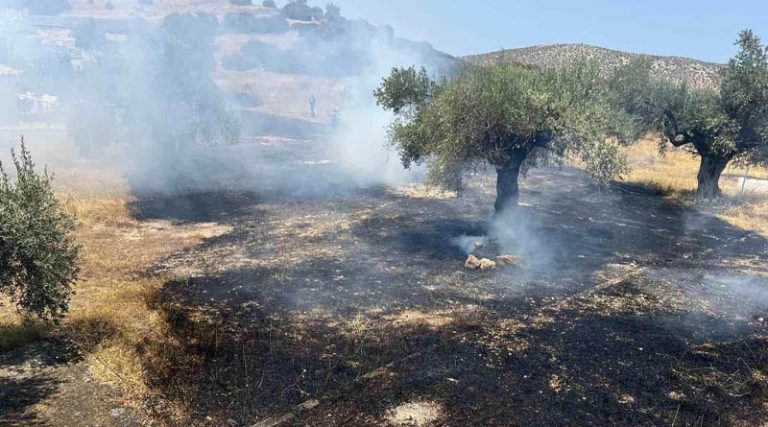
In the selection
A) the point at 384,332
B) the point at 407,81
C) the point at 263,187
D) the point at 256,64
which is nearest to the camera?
the point at 384,332

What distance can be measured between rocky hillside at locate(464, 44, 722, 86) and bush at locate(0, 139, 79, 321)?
55.8 m

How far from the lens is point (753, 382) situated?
9.87 m

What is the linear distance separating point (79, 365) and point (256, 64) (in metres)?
58.7

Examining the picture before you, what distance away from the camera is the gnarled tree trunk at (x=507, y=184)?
1839cm

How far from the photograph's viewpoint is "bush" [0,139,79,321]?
885 centimetres

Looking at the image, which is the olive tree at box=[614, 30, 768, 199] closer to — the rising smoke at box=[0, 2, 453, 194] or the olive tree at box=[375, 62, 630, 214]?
the olive tree at box=[375, 62, 630, 214]

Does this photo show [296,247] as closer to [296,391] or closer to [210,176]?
[296,391]

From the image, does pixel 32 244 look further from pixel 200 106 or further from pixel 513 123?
pixel 200 106

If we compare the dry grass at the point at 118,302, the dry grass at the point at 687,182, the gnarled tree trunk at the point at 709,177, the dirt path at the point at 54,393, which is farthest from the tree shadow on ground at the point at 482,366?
the gnarled tree trunk at the point at 709,177

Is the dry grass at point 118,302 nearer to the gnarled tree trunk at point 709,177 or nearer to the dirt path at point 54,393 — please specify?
the dirt path at point 54,393

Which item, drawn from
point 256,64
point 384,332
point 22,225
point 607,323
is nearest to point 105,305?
point 22,225

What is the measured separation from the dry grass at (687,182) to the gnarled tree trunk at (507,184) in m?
10.4

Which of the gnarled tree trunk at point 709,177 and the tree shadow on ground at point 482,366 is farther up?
the gnarled tree trunk at point 709,177

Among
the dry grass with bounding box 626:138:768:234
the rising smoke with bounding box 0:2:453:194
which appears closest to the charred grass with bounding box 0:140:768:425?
the dry grass with bounding box 626:138:768:234
